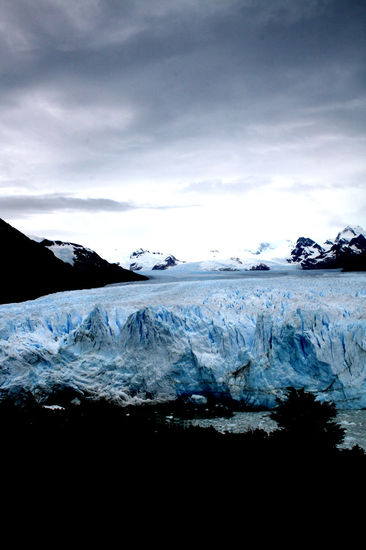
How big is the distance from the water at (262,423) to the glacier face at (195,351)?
555 mm

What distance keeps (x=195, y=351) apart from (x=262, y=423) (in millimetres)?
2984

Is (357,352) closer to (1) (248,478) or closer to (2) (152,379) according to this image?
(2) (152,379)

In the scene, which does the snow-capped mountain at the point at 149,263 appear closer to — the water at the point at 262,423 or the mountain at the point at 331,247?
the mountain at the point at 331,247

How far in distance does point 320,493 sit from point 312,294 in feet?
32.5

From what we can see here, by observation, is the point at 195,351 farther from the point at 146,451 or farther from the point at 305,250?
the point at 305,250

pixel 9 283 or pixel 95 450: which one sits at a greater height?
pixel 9 283

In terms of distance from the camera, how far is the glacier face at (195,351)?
35.7 feet

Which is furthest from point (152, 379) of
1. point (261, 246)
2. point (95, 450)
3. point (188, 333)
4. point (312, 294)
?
point (261, 246)

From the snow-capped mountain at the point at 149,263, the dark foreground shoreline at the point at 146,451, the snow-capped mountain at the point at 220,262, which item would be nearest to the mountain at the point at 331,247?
the snow-capped mountain at the point at 220,262

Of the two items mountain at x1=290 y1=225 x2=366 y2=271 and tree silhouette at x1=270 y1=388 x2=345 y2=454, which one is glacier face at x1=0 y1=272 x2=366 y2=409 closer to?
tree silhouette at x1=270 y1=388 x2=345 y2=454

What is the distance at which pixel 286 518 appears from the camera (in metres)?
4.12

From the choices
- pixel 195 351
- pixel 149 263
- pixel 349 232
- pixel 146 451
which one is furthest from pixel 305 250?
→ pixel 146 451

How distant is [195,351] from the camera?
11.6 meters

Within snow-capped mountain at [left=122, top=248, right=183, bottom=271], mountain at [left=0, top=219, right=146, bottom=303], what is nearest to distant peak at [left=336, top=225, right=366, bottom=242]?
snow-capped mountain at [left=122, top=248, right=183, bottom=271]
